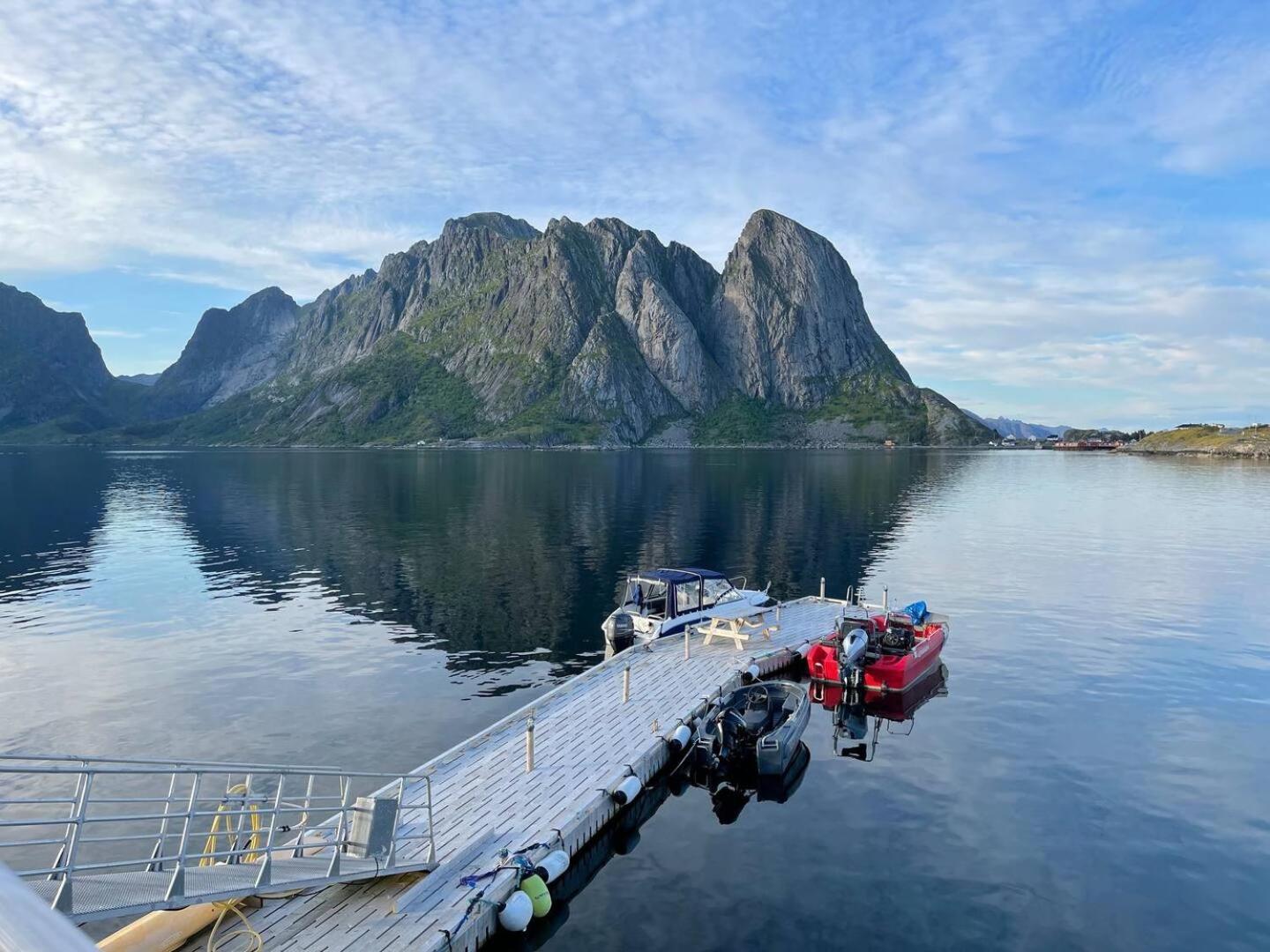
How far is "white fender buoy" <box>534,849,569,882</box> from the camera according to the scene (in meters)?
22.0

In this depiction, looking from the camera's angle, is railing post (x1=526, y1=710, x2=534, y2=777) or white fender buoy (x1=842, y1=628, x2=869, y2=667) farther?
white fender buoy (x1=842, y1=628, x2=869, y2=667)

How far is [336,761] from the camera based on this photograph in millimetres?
31406

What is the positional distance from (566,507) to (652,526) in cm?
2245

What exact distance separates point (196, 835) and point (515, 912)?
27.3 ft

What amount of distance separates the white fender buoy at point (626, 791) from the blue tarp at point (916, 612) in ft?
84.3

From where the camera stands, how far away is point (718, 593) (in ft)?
166

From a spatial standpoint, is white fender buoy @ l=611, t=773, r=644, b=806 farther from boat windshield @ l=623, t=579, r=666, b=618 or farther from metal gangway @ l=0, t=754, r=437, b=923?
boat windshield @ l=623, t=579, r=666, b=618

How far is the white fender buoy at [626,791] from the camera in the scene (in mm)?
26625

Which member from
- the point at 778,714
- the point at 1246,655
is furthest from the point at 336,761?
the point at 1246,655

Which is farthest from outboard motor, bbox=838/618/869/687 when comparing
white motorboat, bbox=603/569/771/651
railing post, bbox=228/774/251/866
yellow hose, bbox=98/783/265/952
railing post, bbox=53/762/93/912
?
railing post, bbox=53/762/93/912

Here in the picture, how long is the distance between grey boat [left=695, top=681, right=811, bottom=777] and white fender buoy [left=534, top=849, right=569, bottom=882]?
9.20m

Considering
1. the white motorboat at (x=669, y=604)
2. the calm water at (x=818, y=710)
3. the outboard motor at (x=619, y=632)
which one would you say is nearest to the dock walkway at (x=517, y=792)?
the white motorboat at (x=669, y=604)

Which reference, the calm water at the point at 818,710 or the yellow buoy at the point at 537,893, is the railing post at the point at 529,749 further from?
the yellow buoy at the point at 537,893

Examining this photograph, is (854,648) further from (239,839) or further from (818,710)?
(239,839)
